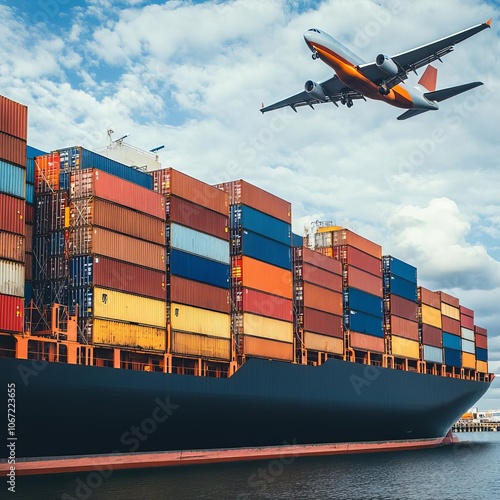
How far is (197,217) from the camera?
49188 millimetres

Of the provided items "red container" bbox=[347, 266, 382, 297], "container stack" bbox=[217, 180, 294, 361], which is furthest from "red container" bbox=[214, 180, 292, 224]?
"red container" bbox=[347, 266, 382, 297]

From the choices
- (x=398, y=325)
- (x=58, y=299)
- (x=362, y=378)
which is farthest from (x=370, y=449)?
(x=58, y=299)

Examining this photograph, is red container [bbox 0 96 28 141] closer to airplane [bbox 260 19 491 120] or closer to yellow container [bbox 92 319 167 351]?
yellow container [bbox 92 319 167 351]

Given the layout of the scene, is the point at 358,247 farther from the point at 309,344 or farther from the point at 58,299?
the point at 58,299

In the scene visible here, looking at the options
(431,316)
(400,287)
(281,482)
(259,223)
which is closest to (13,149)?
(259,223)

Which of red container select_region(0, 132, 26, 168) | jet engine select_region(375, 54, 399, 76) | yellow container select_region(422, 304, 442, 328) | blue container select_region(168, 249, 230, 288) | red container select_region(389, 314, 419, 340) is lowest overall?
red container select_region(389, 314, 419, 340)

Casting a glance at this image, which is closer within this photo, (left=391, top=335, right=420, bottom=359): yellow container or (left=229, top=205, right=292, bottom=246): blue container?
(left=229, top=205, right=292, bottom=246): blue container

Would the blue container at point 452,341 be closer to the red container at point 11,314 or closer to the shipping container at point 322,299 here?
the shipping container at point 322,299

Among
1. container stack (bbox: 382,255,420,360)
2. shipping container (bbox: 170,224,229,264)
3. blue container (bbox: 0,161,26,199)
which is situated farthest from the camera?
container stack (bbox: 382,255,420,360)

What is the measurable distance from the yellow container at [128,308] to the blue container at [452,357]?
46.2 meters

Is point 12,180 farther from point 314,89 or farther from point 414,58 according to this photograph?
point 414,58

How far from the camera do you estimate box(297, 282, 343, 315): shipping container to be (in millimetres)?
59594

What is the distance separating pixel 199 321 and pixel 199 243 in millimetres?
5359

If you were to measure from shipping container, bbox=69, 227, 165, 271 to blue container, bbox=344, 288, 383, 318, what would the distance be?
25025 millimetres
